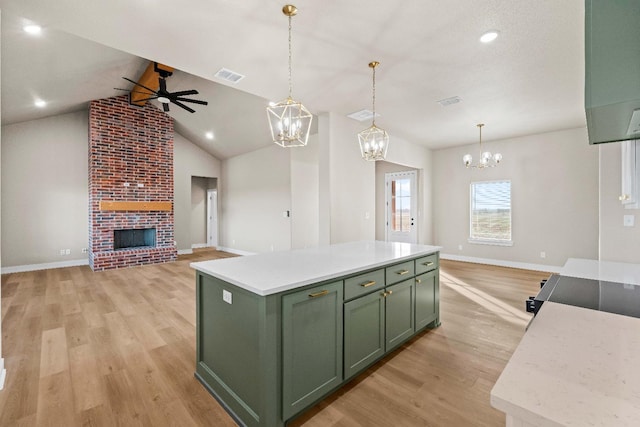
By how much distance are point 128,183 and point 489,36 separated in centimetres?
738

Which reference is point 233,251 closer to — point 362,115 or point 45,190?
point 45,190

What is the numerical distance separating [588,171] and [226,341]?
6889mm

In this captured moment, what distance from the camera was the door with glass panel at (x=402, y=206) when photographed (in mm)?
7398

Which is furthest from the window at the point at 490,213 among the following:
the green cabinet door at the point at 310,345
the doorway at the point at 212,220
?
the doorway at the point at 212,220

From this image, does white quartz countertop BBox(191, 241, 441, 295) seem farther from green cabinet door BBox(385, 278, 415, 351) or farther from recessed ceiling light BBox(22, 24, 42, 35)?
recessed ceiling light BBox(22, 24, 42, 35)

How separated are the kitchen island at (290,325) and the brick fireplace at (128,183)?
564 centimetres

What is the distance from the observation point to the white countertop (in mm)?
1771

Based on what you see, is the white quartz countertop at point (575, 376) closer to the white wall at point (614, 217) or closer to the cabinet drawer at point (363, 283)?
the cabinet drawer at point (363, 283)

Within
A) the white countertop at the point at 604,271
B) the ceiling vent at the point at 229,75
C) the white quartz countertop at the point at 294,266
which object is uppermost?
the ceiling vent at the point at 229,75

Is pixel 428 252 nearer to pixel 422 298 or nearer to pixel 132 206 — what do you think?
pixel 422 298

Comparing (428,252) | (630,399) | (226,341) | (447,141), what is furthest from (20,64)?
(447,141)

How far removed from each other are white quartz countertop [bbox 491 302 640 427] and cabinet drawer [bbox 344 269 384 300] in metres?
1.13

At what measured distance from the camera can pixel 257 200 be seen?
7.84 metres

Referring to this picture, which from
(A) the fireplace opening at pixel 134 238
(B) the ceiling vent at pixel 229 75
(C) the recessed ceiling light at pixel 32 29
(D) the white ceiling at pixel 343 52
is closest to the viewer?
(D) the white ceiling at pixel 343 52
